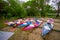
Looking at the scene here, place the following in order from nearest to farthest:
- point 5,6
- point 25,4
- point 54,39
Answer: point 54,39 < point 5,6 < point 25,4

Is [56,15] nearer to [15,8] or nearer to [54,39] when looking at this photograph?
[15,8]

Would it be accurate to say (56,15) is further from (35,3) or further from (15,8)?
(15,8)

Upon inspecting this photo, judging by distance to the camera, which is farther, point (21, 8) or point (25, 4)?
point (25, 4)

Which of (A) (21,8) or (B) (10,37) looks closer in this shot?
(B) (10,37)

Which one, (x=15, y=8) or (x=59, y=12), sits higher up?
(x=15, y=8)

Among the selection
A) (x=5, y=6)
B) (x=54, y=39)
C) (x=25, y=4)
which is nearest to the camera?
(x=54, y=39)

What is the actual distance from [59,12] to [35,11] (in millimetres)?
1589

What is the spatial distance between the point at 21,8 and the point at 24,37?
3.17m

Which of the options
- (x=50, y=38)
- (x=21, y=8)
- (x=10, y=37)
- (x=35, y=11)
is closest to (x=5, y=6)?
(x=21, y=8)

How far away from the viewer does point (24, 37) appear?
2.34m

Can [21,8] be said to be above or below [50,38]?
above

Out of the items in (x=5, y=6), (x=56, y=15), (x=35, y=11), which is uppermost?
(x=5, y=6)

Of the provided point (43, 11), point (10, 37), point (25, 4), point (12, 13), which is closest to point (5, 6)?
point (12, 13)

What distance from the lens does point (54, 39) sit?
2254 millimetres
